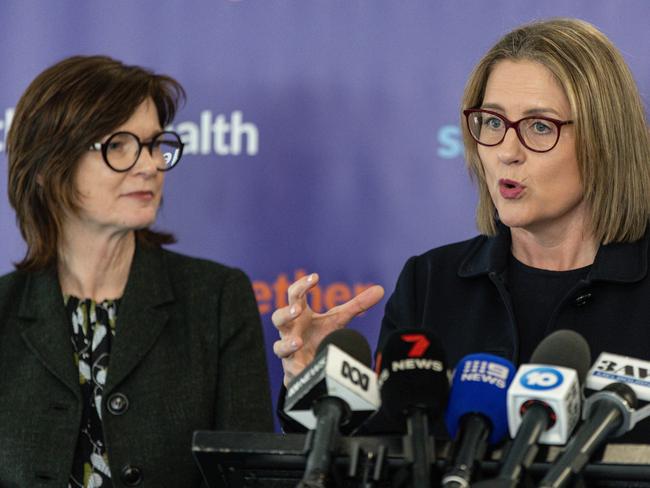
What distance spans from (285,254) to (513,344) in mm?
1299

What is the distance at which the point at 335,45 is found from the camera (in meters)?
3.01

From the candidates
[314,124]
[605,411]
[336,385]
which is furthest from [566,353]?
[314,124]

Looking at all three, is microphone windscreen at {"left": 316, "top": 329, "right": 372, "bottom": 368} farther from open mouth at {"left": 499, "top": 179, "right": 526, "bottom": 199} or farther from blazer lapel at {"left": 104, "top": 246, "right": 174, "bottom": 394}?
blazer lapel at {"left": 104, "top": 246, "right": 174, "bottom": 394}

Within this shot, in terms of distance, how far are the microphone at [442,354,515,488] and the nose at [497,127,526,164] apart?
72 cm

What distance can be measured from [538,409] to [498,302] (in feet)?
→ 2.88

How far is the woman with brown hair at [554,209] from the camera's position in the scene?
70.2 inches

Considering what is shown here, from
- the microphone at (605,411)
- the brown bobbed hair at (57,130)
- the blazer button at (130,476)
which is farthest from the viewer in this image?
the brown bobbed hair at (57,130)

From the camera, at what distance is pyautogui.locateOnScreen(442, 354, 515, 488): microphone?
3.43 feet

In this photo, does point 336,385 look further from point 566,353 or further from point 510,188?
point 510,188

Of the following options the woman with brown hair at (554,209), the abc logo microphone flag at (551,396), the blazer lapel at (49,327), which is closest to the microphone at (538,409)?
the abc logo microphone flag at (551,396)

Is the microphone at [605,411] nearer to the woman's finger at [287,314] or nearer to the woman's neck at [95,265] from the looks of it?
the woman's finger at [287,314]

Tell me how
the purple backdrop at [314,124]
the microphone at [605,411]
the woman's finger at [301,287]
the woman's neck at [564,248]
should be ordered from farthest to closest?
the purple backdrop at [314,124]
the woman's neck at [564,248]
the woman's finger at [301,287]
the microphone at [605,411]

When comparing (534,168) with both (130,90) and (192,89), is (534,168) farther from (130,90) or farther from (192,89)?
(192,89)

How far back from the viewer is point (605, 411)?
41.2 inches
